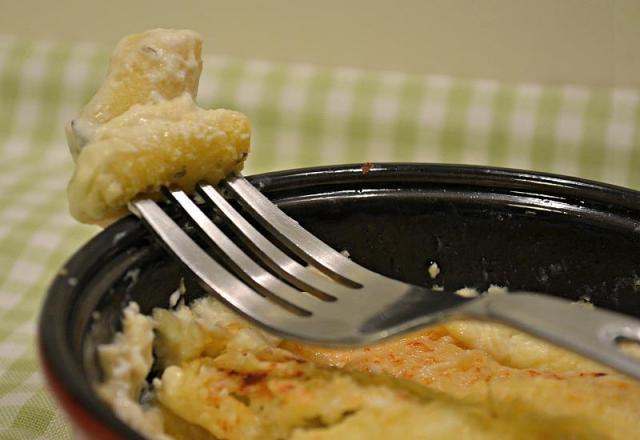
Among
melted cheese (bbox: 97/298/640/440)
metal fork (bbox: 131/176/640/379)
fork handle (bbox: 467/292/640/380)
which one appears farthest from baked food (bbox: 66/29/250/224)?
fork handle (bbox: 467/292/640/380)

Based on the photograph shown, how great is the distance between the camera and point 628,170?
209 centimetres

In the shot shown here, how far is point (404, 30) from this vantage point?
2.18 m

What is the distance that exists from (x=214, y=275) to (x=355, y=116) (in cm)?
141

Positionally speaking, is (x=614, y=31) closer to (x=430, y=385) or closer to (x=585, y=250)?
(x=585, y=250)

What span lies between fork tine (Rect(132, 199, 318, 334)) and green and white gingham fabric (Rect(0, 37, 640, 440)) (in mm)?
1249

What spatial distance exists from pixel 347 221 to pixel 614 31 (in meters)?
1.37

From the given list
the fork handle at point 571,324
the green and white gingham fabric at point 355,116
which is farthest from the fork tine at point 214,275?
the green and white gingham fabric at point 355,116

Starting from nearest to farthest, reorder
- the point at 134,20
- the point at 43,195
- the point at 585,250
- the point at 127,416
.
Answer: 1. the point at 127,416
2. the point at 585,250
3. the point at 43,195
4. the point at 134,20

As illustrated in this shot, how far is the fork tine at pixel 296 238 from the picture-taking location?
2.78 feet

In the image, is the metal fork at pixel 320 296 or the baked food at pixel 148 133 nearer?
the metal fork at pixel 320 296

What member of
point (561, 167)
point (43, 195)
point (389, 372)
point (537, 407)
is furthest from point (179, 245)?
point (561, 167)

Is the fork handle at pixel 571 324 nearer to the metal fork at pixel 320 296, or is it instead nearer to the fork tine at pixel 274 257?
the metal fork at pixel 320 296

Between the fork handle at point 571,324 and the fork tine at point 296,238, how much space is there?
0.58ft

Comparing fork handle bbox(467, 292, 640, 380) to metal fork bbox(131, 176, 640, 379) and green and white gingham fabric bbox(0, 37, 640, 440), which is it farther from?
green and white gingham fabric bbox(0, 37, 640, 440)
